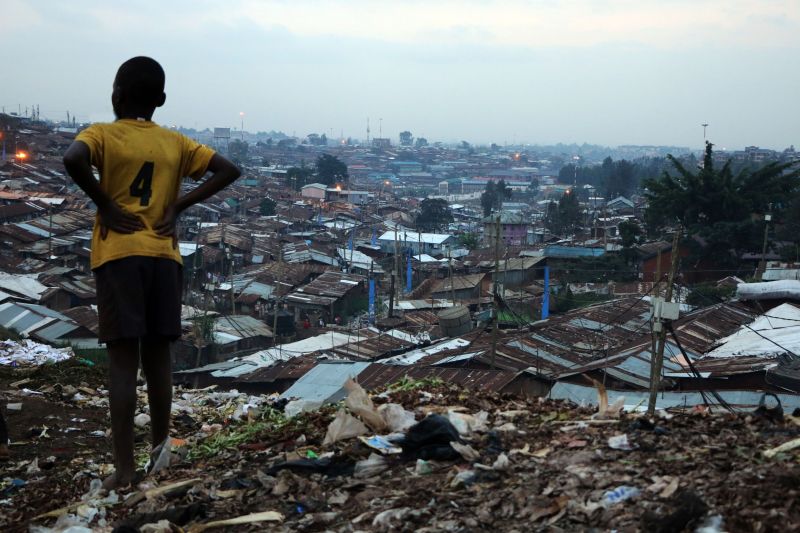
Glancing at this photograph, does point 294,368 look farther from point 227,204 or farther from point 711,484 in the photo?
point 227,204

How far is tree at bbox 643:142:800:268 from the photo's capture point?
23781mm

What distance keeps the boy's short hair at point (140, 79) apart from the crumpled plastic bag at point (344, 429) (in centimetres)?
123

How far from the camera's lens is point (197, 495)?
2.50 m

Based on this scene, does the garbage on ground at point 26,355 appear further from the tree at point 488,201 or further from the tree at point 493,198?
the tree at point 488,201

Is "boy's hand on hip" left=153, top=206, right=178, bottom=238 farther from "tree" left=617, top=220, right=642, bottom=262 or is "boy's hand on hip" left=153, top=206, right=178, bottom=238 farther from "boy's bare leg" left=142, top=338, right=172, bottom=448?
"tree" left=617, top=220, right=642, bottom=262

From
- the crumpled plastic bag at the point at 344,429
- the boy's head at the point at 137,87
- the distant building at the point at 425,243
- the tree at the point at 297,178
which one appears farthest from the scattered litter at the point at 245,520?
the tree at the point at 297,178

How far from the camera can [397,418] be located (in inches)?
116

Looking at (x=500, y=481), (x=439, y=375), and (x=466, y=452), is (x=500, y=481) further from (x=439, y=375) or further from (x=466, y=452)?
(x=439, y=375)

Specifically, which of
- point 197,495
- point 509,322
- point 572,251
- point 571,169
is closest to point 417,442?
point 197,495

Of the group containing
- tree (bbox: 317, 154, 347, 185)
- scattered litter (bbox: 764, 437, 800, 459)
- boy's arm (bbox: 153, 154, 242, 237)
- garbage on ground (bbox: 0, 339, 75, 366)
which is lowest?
tree (bbox: 317, 154, 347, 185)

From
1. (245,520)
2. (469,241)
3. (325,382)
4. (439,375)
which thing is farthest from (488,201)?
(245,520)

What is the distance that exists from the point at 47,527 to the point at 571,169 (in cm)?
9185

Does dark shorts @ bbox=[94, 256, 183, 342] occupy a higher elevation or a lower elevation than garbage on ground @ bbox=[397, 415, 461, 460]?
higher

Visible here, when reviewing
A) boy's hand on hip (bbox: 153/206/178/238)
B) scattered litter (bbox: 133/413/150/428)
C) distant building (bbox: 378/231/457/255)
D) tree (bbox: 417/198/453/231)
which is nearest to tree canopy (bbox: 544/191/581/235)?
tree (bbox: 417/198/453/231)
